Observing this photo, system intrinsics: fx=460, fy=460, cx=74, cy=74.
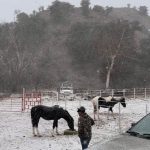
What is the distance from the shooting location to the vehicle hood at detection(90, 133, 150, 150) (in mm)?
6298

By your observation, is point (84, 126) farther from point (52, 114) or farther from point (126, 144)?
point (52, 114)

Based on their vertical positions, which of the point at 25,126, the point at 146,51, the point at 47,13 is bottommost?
the point at 25,126

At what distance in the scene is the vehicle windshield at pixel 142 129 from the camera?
23.8 ft

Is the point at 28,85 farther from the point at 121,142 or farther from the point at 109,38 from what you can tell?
the point at 121,142

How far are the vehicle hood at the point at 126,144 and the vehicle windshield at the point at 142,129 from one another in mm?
299

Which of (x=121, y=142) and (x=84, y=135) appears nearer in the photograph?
(x=121, y=142)

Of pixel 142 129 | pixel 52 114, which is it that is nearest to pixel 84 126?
pixel 142 129

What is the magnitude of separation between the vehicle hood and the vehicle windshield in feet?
0.98

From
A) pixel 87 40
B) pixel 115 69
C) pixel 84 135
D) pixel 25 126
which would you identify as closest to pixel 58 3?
pixel 87 40

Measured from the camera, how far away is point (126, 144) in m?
6.50

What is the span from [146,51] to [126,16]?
67.7 meters

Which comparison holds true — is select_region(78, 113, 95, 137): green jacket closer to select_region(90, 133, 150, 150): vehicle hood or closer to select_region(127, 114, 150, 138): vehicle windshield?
select_region(127, 114, 150, 138): vehicle windshield

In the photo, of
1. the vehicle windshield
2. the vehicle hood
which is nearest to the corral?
the vehicle windshield

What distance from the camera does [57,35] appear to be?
3457 inches
